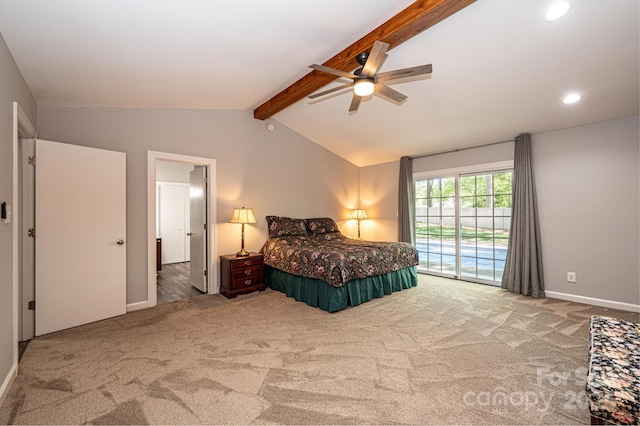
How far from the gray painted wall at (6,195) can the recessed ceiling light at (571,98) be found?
523cm

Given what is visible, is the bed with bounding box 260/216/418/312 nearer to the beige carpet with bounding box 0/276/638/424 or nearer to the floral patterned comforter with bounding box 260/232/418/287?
the floral patterned comforter with bounding box 260/232/418/287

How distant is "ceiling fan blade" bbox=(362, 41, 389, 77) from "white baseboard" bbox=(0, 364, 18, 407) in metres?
3.54

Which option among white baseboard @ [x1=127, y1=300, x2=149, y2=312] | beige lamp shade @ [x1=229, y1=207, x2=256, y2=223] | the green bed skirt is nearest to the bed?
the green bed skirt

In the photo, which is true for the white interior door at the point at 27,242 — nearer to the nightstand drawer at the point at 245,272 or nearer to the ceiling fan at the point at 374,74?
the nightstand drawer at the point at 245,272

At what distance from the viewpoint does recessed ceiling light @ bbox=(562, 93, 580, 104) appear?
3.11 metres

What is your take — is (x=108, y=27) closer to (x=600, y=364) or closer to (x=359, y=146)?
(x=600, y=364)

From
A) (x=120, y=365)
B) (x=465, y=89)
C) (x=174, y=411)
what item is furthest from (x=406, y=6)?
(x=120, y=365)

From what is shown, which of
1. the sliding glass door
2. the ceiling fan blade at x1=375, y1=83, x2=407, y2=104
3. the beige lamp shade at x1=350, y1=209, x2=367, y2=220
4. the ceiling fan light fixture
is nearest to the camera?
the ceiling fan light fixture

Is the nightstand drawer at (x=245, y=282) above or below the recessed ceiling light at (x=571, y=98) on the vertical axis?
below

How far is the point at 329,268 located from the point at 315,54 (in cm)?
242

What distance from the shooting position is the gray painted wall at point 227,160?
131 inches

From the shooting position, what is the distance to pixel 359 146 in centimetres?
545

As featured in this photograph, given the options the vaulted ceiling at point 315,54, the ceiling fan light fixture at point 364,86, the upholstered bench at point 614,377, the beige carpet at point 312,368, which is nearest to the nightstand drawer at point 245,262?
the beige carpet at point 312,368

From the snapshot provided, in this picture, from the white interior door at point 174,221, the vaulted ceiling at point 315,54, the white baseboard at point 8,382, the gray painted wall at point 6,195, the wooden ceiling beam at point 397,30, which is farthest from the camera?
the white interior door at point 174,221
